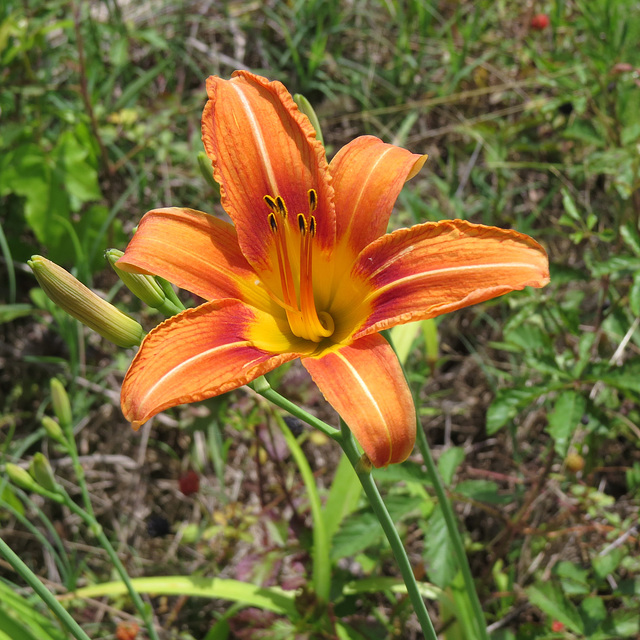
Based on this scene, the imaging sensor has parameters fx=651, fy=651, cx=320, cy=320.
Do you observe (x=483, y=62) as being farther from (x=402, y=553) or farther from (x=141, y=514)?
(x=402, y=553)

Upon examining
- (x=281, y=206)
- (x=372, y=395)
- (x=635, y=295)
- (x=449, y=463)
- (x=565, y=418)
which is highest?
(x=281, y=206)

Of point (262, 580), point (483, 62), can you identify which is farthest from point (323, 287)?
point (483, 62)

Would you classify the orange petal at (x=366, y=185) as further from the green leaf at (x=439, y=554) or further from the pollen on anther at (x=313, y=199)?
the green leaf at (x=439, y=554)

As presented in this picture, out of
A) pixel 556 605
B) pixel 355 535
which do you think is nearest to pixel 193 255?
pixel 355 535

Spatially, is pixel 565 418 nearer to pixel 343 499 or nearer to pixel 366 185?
pixel 343 499

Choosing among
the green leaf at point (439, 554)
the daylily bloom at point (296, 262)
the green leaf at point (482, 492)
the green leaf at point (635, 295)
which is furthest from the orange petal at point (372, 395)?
the green leaf at point (635, 295)

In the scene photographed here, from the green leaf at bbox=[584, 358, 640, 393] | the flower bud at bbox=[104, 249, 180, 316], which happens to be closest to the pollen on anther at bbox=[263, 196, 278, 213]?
the flower bud at bbox=[104, 249, 180, 316]

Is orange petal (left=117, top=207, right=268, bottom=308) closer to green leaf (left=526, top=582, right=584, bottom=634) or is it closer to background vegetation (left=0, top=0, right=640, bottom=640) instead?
background vegetation (left=0, top=0, right=640, bottom=640)
